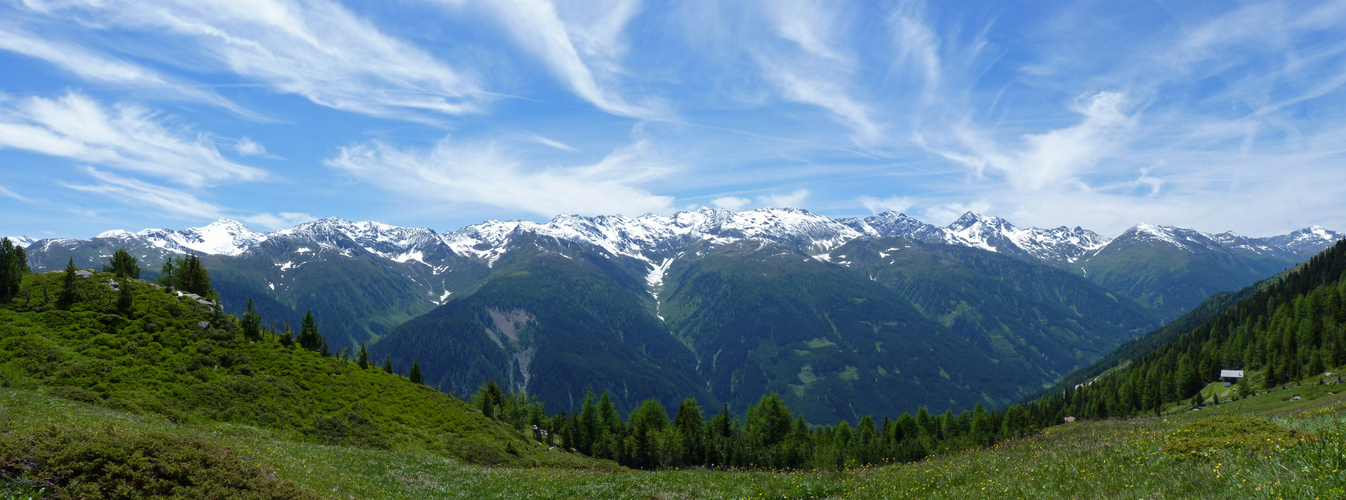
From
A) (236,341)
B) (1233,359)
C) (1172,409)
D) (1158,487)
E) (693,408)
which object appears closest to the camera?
Answer: (1158,487)

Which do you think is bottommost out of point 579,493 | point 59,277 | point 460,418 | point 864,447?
point 864,447

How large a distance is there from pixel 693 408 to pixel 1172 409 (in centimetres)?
12886

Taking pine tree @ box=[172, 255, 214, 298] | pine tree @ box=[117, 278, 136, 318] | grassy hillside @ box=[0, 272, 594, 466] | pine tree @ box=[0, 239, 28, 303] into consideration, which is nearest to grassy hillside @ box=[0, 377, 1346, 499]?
grassy hillside @ box=[0, 272, 594, 466]

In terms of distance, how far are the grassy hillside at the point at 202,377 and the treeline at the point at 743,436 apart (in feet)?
108

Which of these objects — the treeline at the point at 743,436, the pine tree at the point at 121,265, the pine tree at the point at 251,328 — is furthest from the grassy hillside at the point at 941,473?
the treeline at the point at 743,436

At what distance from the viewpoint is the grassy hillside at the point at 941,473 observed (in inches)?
560

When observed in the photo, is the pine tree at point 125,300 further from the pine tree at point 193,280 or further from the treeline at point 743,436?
the treeline at point 743,436

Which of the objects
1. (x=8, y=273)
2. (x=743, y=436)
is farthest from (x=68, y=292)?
(x=743, y=436)

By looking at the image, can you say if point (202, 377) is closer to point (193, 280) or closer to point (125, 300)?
point (125, 300)

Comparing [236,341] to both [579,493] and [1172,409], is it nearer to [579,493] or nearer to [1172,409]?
[579,493]

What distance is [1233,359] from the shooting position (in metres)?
162

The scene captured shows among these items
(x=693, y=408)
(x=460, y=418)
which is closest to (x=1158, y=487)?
(x=460, y=418)

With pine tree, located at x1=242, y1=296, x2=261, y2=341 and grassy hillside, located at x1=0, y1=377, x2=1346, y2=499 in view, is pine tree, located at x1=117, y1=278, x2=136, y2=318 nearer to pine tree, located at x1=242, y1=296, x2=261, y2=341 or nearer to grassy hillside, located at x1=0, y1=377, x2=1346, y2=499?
pine tree, located at x1=242, y1=296, x2=261, y2=341

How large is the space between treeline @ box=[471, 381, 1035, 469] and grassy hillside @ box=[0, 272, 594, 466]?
3282 centimetres
